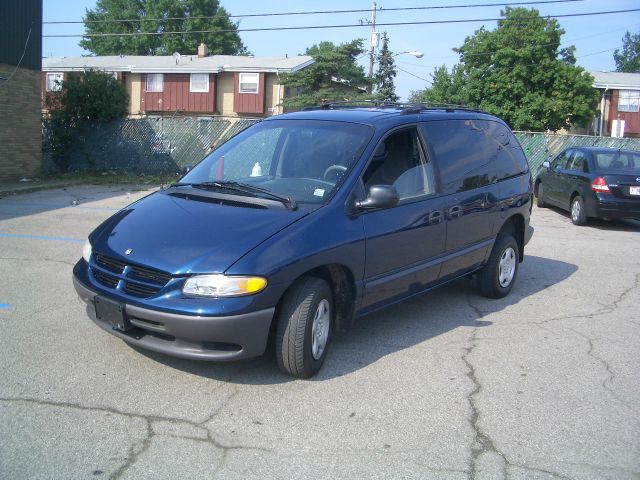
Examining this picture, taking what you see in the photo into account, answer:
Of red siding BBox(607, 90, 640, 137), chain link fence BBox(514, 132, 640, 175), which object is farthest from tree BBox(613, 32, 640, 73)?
chain link fence BBox(514, 132, 640, 175)

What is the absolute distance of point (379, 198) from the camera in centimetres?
471

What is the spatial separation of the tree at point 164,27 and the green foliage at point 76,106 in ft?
134

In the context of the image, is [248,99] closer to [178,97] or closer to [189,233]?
[178,97]

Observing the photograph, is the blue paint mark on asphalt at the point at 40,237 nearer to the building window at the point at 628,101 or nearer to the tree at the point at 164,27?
the building window at the point at 628,101

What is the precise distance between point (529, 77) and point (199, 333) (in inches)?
1520

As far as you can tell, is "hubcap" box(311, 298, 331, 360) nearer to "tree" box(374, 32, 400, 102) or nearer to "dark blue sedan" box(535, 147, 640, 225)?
"dark blue sedan" box(535, 147, 640, 225)

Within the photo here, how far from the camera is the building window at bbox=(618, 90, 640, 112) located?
40031 mm

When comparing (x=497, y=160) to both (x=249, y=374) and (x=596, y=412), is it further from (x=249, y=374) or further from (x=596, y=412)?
(x=249, y=374)

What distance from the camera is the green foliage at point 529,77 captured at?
124ft

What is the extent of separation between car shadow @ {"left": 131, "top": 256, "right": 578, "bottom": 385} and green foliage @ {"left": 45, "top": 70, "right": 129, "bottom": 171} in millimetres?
16111

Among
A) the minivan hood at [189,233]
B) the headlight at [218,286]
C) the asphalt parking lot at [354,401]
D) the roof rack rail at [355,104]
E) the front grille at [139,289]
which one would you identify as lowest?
the asphalt parking lot at [354,401]

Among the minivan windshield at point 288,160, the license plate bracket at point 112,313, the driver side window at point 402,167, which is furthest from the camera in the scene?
the driver side window at point 402,167

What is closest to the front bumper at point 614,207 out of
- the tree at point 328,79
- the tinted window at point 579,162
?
the tinted window at point 579,162

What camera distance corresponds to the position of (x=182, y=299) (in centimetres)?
397
